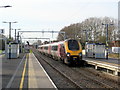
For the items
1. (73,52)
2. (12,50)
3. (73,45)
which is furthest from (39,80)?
(12,50)

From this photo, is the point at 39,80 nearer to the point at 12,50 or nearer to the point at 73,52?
the point at 73,52

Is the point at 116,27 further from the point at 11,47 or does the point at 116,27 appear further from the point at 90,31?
the point at 11,47

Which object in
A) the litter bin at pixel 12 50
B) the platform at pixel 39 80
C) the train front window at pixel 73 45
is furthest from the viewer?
the litter bin at pixel 12 50

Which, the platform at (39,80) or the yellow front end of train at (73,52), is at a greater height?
the yellow front end of train at (73,52)

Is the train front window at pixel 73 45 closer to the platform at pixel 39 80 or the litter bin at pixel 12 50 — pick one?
the platform at pixel 39 80

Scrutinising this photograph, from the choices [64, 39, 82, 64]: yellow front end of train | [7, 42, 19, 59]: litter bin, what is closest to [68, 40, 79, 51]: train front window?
[64, 39, 82, 64]: yellow front end of train

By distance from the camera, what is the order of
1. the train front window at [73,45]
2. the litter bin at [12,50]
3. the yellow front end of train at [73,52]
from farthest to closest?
the litter bin at [12,50] → the train front window at [73,45] → the yellow front end of train at [73,52]

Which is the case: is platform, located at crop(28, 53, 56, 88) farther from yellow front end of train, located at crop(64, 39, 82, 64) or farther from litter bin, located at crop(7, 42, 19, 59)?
litter bin, located at crop(7, 42, 19, 59)

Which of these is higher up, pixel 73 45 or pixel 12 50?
pixel 73 45

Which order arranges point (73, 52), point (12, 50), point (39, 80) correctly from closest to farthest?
point (39, 80) → point (73, 52) → point (12, 50)

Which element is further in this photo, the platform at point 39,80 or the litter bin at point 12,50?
the litter bin at point 12,50

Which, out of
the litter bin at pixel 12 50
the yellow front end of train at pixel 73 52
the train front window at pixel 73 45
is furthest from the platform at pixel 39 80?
the litter bin at pixel 12 50

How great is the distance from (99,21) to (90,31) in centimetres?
411

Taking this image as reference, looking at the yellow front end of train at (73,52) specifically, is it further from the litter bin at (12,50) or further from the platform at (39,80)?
the litter bin at (12,50)
